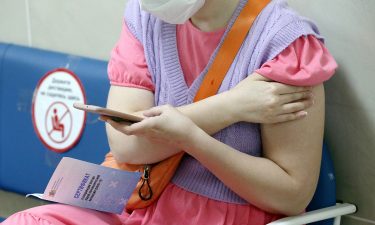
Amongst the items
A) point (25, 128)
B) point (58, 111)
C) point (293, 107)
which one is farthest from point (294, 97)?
point (25, 128)

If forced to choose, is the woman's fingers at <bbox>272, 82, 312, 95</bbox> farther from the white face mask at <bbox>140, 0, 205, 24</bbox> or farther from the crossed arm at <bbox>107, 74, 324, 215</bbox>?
the white face mask at <bbox>140, 0, 205, 24</bbox>

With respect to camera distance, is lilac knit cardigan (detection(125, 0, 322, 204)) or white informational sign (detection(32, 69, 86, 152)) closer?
lilac knit cardigan (detection(125, 0, 322, 204))

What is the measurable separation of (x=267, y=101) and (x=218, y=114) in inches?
4.1

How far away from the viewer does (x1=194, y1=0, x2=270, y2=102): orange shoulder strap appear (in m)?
1.37

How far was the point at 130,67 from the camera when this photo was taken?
1.44 metres

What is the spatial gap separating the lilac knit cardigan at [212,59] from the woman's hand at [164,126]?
0.12 metres

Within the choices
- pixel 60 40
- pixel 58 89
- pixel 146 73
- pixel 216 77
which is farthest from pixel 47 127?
pixel 216 77

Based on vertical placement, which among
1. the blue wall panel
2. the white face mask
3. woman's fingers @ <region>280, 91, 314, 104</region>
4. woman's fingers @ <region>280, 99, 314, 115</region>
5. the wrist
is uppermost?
the white face mask

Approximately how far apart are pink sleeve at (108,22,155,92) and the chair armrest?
0.42m

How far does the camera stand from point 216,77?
1.38 metres

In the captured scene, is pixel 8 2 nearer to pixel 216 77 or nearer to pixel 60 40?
pixel 60 40

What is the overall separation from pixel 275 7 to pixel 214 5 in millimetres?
131

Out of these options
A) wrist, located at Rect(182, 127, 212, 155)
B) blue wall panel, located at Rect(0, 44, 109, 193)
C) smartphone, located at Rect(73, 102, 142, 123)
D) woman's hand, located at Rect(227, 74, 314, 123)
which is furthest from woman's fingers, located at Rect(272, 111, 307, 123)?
blue wall panel, located at Rect(0, 44, 109, 193)

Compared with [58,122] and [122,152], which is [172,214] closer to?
[122,152]
